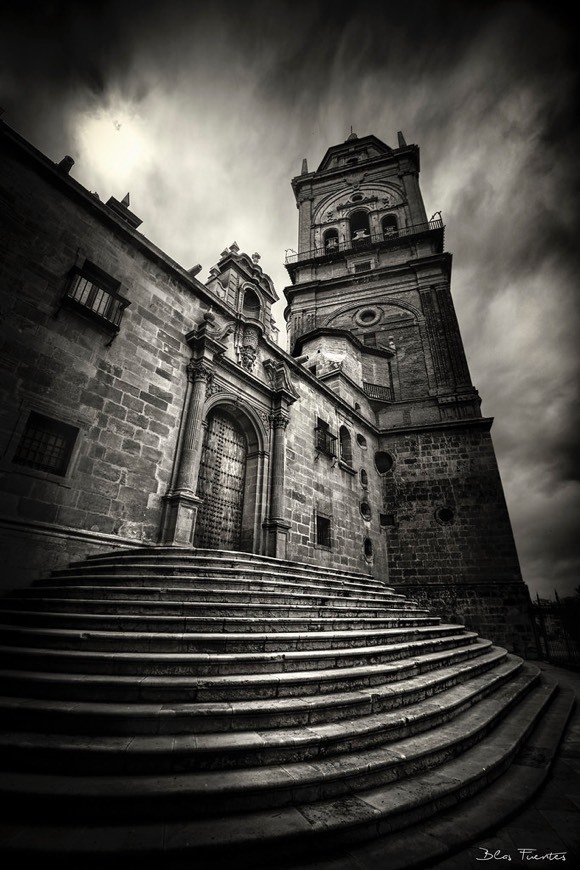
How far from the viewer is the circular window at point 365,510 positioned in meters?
15.8

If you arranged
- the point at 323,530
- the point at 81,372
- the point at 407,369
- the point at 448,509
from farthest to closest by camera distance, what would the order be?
the point at 407,369 < the point at 448,509 < the point at 323,530 < the point at 81,372

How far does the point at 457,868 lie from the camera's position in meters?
2.29

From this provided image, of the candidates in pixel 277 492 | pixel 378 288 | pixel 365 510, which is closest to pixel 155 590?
pixel 277 492

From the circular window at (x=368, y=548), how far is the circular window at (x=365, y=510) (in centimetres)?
91

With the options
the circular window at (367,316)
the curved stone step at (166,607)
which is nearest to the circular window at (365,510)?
the curved stone step at (166,607)

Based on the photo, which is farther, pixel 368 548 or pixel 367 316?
pixel 367 316

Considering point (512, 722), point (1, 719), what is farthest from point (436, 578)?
point (1, 719)

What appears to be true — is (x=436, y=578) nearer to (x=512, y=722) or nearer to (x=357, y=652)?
(x=512, y=722)

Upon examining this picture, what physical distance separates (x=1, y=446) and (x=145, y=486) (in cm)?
273

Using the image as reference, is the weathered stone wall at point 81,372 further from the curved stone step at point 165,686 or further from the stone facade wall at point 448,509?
the stone facade wall at point 448,509

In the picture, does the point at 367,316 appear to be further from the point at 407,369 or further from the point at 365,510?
the point at 365,510

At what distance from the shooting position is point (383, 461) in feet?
60.1

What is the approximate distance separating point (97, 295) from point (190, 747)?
8.72 metres

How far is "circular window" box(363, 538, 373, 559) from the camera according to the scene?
15250 mm
